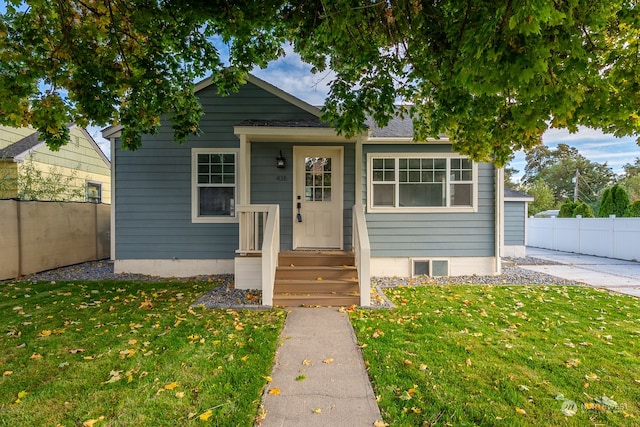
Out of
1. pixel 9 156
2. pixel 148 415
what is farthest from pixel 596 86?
pixel 9 156

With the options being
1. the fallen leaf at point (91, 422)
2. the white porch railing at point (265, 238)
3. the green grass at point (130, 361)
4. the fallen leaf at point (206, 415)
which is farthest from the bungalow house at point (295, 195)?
the fallen leaf at point (91, 422)

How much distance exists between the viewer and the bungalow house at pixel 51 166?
9.09 metres

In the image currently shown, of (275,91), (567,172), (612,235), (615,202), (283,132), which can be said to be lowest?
(612,235)

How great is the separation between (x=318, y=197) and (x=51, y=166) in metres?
10.1

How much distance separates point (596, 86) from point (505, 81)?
1534 millimetres

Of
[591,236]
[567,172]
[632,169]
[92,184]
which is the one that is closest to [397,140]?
[591,236]

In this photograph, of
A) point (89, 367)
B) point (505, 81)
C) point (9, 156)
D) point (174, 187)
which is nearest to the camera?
point (505, 81)

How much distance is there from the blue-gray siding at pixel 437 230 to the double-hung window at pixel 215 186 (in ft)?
10.4

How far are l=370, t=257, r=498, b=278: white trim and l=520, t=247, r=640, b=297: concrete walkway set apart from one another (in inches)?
78.3

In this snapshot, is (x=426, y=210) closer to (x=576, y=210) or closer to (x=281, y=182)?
(x=281, y=182)

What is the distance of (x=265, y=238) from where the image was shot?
16.5 feet

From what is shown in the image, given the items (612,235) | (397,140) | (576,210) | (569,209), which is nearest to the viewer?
(397,140)

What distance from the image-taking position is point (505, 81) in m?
2.71

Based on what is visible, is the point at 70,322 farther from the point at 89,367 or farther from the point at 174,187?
the point at 174,187
